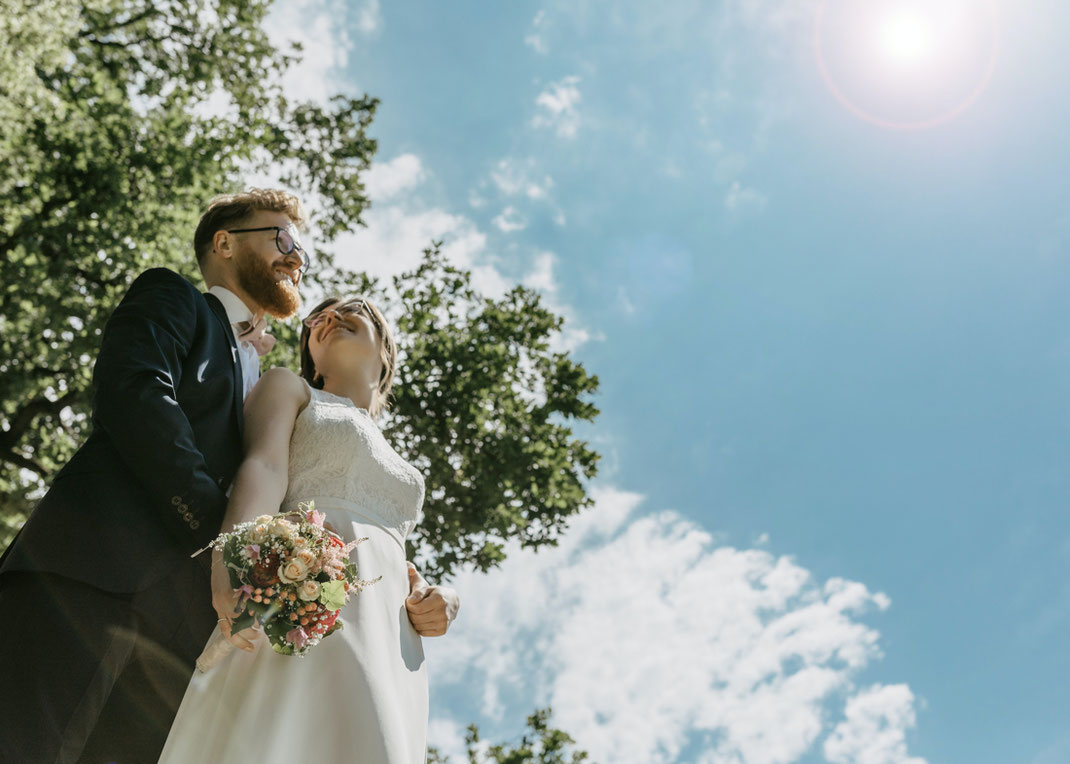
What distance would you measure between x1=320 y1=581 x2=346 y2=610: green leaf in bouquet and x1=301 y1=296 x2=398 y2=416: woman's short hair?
1.85m

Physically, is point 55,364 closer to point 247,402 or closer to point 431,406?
point 431,406

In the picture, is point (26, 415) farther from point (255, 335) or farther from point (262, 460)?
point (262, 460)

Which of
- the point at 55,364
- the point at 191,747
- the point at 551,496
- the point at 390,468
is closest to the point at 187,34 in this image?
the point at 55,364

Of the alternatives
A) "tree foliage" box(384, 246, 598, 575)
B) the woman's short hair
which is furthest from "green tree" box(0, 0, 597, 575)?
the woman's short hair

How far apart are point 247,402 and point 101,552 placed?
98 cm

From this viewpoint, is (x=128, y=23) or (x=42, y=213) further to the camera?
(x=128, y=23)

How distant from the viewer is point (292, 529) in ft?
8.43

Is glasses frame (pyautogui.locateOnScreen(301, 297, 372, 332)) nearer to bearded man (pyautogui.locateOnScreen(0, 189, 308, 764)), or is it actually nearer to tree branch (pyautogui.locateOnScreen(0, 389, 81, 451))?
bearded man (pyautogui.locateOnScreen(0, 189, 308, 764))

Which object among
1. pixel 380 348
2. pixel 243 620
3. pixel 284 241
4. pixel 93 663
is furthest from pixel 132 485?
pixel 380 348

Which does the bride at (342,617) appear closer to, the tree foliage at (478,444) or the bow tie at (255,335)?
the bow tie at (255,335)

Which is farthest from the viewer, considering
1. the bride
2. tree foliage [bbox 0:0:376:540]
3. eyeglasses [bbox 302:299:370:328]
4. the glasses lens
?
tree foliage [bbox 0:0:376:540]

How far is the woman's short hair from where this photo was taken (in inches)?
175

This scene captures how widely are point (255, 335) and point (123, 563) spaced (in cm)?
134

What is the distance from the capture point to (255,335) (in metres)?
3.78
